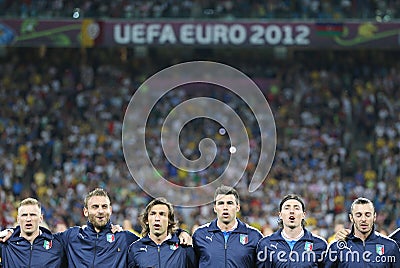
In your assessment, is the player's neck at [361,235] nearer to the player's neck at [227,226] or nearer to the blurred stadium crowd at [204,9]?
the player's neck at [227,226]

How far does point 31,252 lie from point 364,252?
125 inches

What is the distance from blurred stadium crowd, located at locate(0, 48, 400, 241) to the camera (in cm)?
2006

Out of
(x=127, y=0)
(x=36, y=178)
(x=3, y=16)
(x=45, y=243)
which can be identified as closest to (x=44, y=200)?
(x=36, y=178)

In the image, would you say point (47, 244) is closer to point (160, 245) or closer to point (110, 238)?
point (110, 238)

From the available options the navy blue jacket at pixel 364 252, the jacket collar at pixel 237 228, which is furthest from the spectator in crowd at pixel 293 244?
the jacket collar at pixel 237 228

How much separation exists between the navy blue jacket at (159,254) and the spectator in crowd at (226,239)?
16 centimetres

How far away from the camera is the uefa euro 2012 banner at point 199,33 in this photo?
78.6ft

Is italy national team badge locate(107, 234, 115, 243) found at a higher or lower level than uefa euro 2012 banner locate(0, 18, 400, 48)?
lower

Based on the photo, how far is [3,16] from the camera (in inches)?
968

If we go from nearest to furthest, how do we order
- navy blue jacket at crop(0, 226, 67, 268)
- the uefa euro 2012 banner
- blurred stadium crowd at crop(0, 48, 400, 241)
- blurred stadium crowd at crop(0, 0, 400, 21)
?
navy blue jacket at crop(0, 226, 67, 268) → blurred stadium crowd at crop(0, 48, 400, 241) → the uefa euro 2012 banner → blurred stadium crowd at crop(0, 0, 400, 21)

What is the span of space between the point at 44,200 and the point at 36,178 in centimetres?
142

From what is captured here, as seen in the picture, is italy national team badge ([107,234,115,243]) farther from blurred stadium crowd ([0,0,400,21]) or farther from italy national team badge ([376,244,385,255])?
blurred stadium crowd ([0,0,400,21])

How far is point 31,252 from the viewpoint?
844 cm

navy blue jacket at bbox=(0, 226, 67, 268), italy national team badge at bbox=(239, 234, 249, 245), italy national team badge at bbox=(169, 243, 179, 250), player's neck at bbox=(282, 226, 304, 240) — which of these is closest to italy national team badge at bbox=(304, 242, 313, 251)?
player's neck at bbox=(282, 226, 304, 240)
